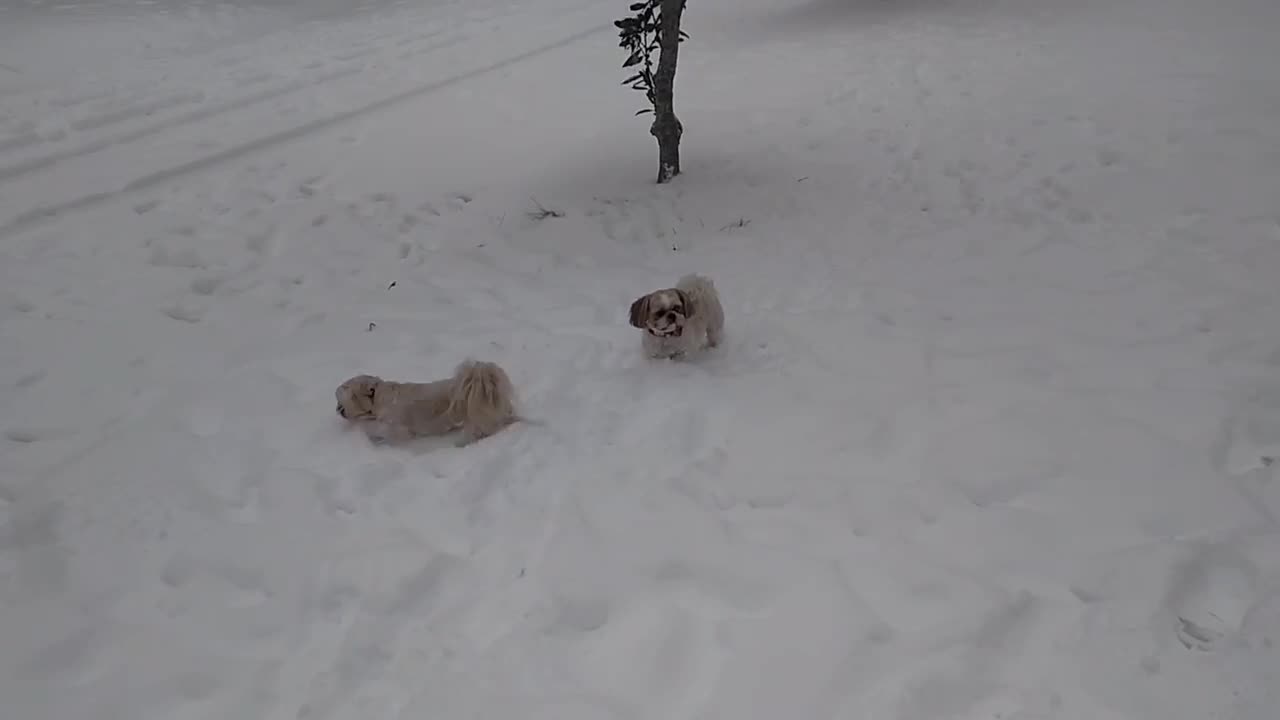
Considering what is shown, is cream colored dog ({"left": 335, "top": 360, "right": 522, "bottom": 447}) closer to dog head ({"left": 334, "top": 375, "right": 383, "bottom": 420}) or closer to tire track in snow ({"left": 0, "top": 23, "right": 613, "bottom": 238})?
dog head ({"left": 334, "top": 375, "right": 383, "bottom": 420})

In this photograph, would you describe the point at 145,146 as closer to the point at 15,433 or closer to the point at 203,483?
the point at 15,433

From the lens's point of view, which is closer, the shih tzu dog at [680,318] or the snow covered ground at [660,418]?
the snow covered ground at [660,418]

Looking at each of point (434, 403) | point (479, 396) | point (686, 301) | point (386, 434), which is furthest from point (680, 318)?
point (386, 434)

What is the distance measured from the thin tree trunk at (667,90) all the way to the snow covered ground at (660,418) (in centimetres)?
22

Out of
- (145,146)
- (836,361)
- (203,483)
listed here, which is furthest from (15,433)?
(145,146)

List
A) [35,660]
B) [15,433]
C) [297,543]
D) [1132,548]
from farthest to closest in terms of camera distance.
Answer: [15,433], [297,543], [1132,548], [35,660]

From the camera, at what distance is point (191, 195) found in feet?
17.1

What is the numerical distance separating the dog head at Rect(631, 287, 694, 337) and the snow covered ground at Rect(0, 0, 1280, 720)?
27 cm

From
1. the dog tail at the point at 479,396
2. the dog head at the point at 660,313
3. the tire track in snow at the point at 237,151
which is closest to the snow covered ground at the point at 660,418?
the tire track in snow at the point at 237,151

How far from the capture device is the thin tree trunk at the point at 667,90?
5.00 metres

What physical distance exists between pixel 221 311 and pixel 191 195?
1792mm

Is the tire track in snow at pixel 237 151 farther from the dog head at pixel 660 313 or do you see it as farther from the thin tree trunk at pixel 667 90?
the dog head at pixel 660 313

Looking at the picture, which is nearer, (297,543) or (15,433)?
(297,543)

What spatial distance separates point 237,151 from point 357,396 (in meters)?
4.12
